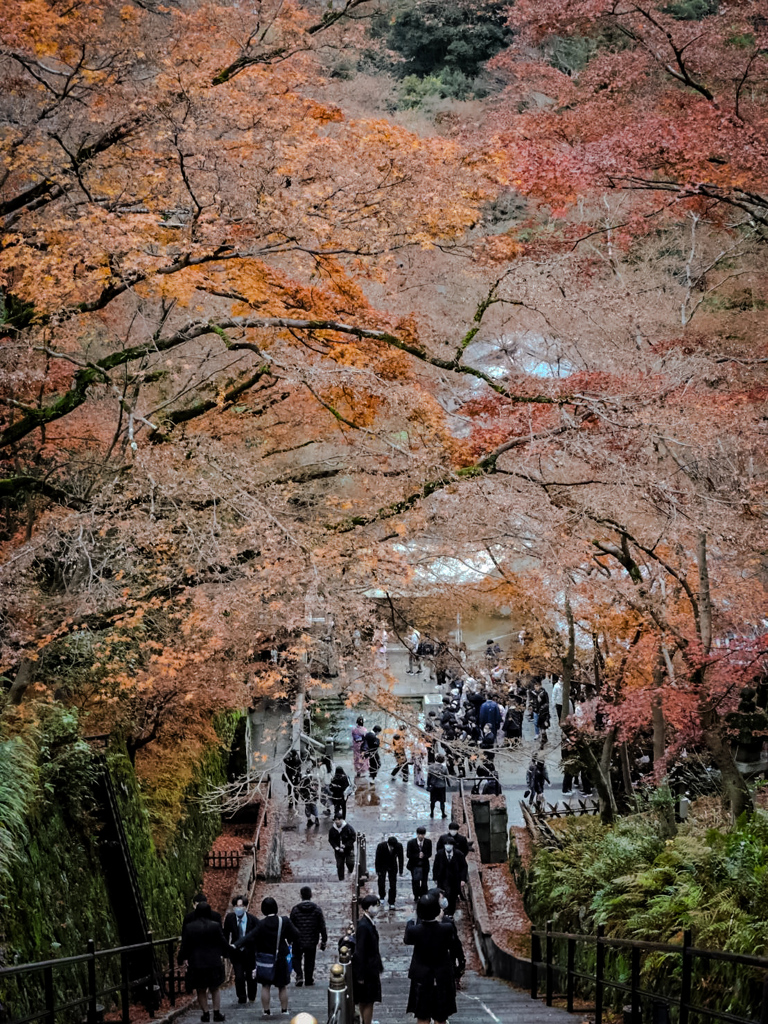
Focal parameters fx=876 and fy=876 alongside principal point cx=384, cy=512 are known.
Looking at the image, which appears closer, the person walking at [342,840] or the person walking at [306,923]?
the person walking at [306,923]

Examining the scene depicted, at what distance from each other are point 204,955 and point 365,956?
1.67 m

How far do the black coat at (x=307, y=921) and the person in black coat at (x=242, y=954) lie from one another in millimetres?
497

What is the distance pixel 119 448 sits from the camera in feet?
47.1

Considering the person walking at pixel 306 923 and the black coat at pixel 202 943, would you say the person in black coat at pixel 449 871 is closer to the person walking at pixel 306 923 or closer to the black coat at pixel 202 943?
the person walking at pixel 306 923

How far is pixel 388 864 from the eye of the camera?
13875 millimetres

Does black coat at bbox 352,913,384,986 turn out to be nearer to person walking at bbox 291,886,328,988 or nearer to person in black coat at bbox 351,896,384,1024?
person in black coat at bbox 351,896,384,1024

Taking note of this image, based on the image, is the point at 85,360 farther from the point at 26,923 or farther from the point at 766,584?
the point at 766,584

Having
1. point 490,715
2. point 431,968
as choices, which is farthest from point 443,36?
point 431,968

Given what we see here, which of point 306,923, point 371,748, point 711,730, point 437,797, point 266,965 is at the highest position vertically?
point 711,730

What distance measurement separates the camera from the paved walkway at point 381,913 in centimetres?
886

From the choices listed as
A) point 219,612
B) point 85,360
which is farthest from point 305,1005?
point 85,360

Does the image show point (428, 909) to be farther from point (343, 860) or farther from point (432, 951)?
point (343, 860)

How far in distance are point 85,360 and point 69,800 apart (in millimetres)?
5393

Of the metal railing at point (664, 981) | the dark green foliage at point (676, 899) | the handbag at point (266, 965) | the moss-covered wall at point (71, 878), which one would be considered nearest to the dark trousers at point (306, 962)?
the handbag at point (266, 965)
